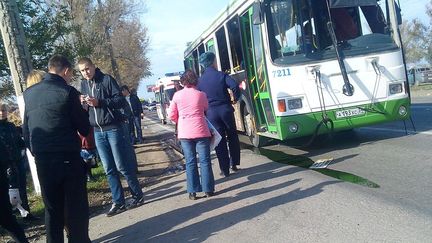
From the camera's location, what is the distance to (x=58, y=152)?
4449mm

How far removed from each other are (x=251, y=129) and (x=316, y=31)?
313cm

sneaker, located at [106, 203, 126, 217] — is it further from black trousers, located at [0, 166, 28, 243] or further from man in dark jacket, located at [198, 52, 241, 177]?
man in dark jacket, located at [198, 52, 241, 177]

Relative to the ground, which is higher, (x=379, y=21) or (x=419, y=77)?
(x=379, y=21)

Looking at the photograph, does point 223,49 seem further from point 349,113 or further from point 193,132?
point 193,132

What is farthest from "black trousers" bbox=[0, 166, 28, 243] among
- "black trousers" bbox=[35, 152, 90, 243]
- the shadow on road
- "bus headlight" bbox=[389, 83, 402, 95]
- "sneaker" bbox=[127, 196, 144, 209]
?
"bus headlight" bbox=[389, 83, 402, 95]

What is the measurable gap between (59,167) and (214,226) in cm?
186

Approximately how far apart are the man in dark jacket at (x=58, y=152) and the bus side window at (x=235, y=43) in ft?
20.2

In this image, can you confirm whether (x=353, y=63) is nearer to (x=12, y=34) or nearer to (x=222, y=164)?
(x=222, y=164)

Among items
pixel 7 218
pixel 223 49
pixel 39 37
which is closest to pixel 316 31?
pixel 223 49

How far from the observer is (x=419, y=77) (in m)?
35.6

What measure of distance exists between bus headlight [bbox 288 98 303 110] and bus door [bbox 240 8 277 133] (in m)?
0.41

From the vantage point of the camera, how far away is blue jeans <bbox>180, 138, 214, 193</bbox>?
645cm

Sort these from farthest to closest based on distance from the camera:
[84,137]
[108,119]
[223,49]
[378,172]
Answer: [223,49]
[378,172]
[108,119]
[84,137]

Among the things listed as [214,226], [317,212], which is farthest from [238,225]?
[317,212]
